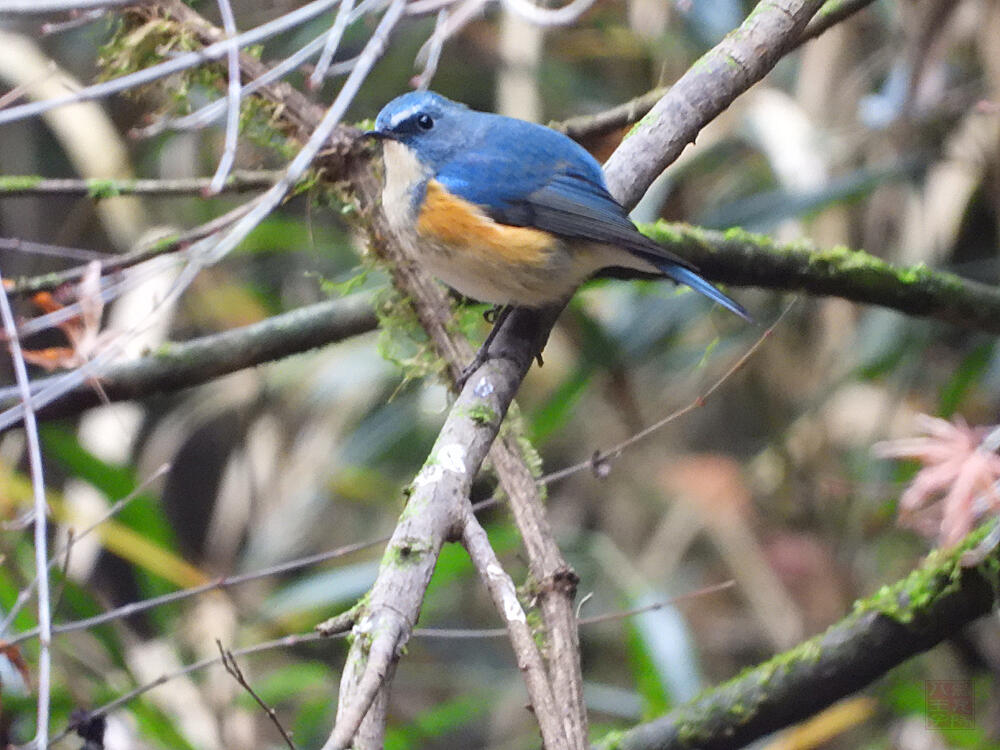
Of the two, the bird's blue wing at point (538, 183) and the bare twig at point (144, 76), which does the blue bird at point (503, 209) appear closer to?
the bird's blue wing at point (538, 183)

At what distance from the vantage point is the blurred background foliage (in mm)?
3697

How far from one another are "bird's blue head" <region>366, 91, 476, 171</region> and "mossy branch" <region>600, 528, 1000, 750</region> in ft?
4.28

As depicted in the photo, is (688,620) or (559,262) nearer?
(559,262)

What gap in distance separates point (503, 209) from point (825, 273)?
0.74m

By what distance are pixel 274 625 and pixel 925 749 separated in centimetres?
228

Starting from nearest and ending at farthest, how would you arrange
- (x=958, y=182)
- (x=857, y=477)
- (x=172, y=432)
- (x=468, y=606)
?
(x=857, y=477) < (x=958, y=182) < (x=172, y=432) < (x=468, y=606)

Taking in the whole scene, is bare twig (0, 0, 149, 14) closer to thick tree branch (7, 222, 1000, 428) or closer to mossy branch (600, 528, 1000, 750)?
thick tree branch (7, 222, 1000, 428)

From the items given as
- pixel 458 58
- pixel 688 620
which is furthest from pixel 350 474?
pixel 458 58

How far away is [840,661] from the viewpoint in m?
2.09

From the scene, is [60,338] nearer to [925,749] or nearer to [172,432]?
[172,432]

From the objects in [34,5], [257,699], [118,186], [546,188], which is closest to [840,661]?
[546,188]

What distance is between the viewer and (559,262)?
2375mm

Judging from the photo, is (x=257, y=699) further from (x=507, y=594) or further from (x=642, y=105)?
(x=642, y=105)

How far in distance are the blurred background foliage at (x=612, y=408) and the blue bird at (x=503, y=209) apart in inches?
39.0
